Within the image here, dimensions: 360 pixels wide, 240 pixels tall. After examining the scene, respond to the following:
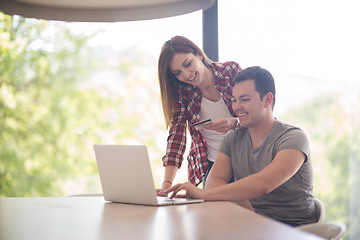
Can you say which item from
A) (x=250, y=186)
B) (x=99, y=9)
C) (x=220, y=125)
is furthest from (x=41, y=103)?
(x=99, y=9)

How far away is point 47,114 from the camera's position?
4.46 m

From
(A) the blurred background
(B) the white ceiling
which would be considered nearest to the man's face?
(B) the white ceiling

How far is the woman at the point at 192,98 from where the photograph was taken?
2197 millimetres

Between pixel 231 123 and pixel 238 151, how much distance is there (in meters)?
0.14

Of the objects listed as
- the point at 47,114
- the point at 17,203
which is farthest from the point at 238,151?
the point at 47,114

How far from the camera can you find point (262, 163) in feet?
5.86

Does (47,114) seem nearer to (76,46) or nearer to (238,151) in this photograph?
(76,46)

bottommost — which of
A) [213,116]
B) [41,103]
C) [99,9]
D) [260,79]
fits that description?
[41,103]

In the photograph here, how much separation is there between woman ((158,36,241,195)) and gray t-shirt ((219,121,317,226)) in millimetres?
404

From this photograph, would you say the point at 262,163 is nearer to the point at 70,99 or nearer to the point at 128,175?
the point at 128,175

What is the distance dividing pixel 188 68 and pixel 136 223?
123cm

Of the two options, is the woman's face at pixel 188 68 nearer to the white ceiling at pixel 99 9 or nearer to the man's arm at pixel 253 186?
the man's arm at pixel 253 186

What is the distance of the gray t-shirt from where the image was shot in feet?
5.60

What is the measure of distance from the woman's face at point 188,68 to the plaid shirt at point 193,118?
0.41 ft
